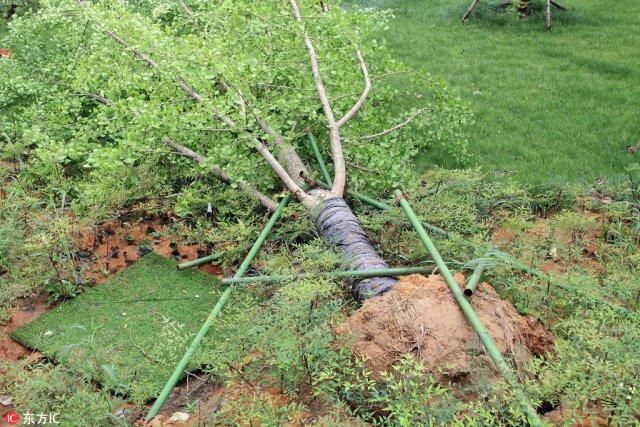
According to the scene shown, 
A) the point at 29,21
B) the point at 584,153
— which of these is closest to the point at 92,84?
the point at 29,21

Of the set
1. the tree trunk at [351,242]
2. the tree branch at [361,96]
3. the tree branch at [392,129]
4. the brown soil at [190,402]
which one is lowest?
the brown soil at [190,402]

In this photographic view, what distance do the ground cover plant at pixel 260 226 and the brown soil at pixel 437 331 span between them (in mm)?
51

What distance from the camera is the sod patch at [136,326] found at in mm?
3207

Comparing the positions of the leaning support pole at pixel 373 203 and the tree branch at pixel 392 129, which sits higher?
the tree branch at pixel 392 129

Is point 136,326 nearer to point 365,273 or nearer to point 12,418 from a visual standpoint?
point 12,418

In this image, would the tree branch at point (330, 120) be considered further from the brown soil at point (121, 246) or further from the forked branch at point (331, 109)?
the brown soil at point (121, 246)

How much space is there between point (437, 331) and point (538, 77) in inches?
202

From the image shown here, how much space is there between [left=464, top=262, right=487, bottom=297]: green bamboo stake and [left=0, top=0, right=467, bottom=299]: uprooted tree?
29.6 inches

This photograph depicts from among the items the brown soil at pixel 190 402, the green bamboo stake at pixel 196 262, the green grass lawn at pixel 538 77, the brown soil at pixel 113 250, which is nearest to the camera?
the brown soil at pixel 190 402

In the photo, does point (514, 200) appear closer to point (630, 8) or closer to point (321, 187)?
point (321, 187)

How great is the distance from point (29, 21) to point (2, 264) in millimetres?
2892

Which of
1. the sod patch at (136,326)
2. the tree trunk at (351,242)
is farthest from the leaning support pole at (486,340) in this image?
the sod patch at (136,326)

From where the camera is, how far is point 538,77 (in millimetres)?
7160

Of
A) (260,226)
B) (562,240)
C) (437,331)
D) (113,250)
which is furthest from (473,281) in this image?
(113,250)
